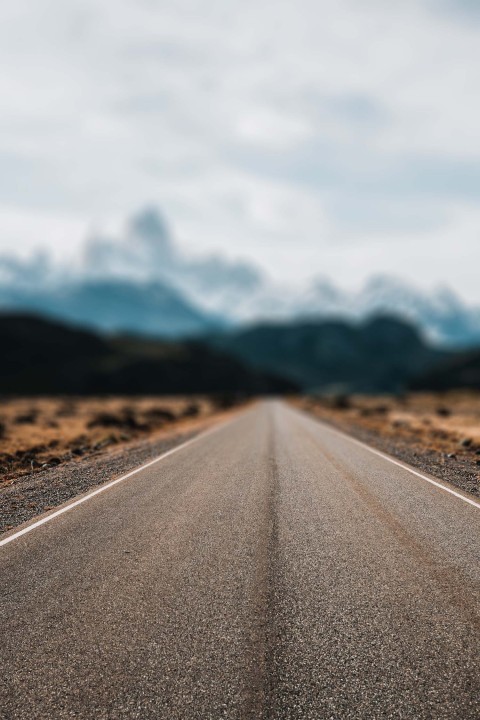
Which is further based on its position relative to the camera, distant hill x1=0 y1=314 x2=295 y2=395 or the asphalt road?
distant hill x1=0 y1=314 x2=295 y2=395

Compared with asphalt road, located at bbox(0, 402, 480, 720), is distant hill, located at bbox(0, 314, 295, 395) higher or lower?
higher

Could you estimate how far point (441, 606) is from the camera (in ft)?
18.3

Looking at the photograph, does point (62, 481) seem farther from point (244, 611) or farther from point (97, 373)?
point (97, 373)

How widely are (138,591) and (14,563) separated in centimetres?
208

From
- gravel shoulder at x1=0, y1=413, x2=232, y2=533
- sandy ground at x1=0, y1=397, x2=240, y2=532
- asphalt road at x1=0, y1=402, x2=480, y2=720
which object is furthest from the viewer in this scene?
sandy ground at x1=0, y1=397, x2=240, y2=532

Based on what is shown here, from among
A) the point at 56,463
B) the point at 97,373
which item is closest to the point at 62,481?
the point at 56,463

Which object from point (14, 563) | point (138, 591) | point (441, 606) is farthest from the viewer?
point (14, 563)

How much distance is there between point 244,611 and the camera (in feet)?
17.9


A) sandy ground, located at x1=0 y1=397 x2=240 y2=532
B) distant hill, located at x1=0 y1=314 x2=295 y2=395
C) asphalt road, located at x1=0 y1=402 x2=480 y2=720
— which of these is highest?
distant hill, located at x1=0 y1=314 x2=295 y2=395

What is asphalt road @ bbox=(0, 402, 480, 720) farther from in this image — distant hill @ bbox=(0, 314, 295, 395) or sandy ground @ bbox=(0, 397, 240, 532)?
distant hill @ bbox=(0, 314, 295, 395)

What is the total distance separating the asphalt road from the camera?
4113 millimetres

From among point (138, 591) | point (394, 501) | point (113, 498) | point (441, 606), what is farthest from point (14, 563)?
point (394, 501)

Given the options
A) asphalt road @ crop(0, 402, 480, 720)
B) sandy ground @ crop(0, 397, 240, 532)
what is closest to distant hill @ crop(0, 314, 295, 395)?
sandy ground @ crop(0, 397, 240, 532)

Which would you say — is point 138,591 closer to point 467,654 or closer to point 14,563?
point 14,563
